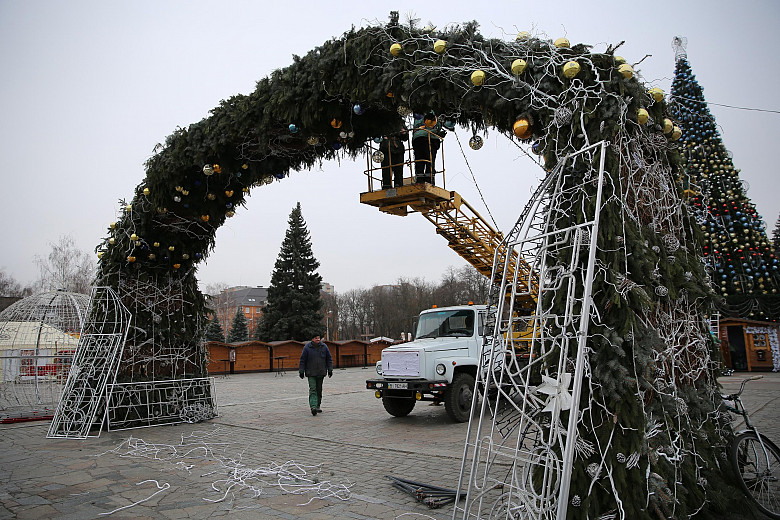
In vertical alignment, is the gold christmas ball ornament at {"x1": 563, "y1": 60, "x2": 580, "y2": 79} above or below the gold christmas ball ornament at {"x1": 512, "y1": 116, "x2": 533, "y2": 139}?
above

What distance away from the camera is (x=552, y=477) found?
10.9ft

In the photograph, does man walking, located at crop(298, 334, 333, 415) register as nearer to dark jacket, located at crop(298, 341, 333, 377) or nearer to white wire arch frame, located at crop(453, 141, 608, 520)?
dark jacket, located at crop(298, 341, 333, 377)

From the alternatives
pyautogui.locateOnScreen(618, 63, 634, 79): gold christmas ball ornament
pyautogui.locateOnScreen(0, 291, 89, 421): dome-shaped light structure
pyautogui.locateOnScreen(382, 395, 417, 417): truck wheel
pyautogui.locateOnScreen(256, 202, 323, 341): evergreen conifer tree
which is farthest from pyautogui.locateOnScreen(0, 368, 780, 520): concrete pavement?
pyautogui.locateOnScreen(256, 202, 323, 341): evergreen conifer tree

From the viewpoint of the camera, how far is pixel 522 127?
4.14 m

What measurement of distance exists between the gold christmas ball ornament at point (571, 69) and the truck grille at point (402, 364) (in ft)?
21.3

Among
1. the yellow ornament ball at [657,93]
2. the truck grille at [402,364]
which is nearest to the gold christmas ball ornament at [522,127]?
the yellow ornament ball at [657,93]

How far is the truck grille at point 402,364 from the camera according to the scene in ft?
31.1

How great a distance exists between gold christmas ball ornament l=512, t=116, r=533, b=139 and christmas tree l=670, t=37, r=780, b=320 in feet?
64.0

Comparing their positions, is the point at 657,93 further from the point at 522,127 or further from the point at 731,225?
the point at 731,225

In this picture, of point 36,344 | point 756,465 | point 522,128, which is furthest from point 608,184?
point 36,344

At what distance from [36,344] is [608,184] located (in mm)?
13832

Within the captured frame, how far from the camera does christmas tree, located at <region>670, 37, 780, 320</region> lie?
20.2 metres

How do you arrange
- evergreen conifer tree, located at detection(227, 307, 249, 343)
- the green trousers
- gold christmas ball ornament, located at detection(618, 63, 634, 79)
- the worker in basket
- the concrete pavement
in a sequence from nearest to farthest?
gold christmas ball ornament, located at detection(618, 63, 634, 79)
the concrete pavement
the worker in basket
the green trousers
evergreen conifer tree, located at detection(227, 307, 249, 343)

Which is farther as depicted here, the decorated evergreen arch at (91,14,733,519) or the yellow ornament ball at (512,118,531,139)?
the yellow ornament ball at (512,118,531,139)
